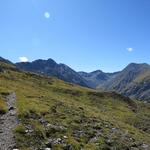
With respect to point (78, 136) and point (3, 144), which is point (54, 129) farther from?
point (3, 144)

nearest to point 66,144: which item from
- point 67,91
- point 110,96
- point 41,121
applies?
point 41,121

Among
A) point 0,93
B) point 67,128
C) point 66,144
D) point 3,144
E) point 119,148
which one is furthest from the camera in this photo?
point 0,93

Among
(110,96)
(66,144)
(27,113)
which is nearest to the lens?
(66,144)

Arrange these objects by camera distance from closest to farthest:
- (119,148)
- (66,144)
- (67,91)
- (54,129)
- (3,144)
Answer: (3,144) < (66,144) < (119,148) < (54,129) < (67,91)

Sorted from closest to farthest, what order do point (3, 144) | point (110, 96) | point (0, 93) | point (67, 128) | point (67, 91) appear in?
point (3, 144) < point (67, 128) < point (0, 93) < point (67, 91) < point (110, 96)

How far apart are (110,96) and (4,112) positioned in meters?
92.2

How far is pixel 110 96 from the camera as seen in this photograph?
131375 mm

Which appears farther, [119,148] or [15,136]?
[119,148]

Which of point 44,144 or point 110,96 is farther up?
point 110,96

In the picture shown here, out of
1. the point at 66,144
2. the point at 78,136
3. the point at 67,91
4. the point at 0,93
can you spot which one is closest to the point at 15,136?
the point at 66,144

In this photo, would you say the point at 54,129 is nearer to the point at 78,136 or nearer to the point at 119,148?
the point at 78,136

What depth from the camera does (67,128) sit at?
35938mm

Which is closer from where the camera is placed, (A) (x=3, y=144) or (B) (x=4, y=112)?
(A) (x=3, y=144)

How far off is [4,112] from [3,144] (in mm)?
17135
